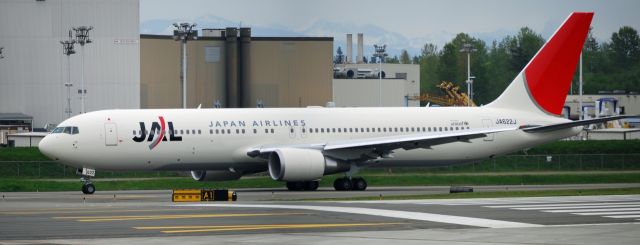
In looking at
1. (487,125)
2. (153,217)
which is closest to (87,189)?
(487,125)

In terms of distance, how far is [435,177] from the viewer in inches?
2185

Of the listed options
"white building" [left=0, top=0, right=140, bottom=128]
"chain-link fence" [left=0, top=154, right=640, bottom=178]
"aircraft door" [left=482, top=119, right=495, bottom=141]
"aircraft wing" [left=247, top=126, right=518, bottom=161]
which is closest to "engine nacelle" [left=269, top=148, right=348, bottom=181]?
"aircraft wing" [left=247, top=126, right=518, bottom=161]

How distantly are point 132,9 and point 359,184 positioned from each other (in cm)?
4626

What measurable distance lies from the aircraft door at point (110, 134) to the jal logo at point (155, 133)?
73 centimetres

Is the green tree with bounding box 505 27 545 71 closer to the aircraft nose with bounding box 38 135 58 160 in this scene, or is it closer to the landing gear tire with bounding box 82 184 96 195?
the aircraft nose with bounding box 38 135 58 160

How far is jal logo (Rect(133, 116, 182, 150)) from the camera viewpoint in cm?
4712

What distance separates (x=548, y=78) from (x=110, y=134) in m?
18.6

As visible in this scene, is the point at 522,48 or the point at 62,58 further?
the point at 522,48

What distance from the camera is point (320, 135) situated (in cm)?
5003

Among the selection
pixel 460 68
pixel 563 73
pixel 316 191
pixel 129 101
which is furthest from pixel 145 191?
pixel 460 68

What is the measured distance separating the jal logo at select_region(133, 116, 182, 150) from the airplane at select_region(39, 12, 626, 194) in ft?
0.12

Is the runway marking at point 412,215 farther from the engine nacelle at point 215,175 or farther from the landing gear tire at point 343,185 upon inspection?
the engine nacelle at point 215,175

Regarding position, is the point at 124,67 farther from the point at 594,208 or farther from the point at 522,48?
the point at 594,208

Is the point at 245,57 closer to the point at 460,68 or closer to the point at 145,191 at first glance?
the point at 145,191
